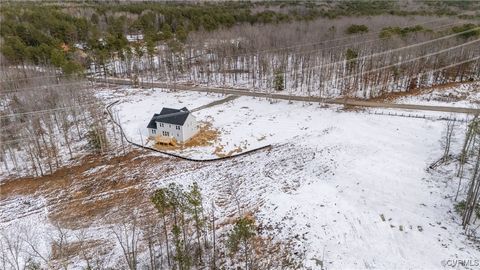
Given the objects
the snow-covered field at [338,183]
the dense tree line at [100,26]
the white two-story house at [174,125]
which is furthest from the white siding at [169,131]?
the dense tree line at [100,26]

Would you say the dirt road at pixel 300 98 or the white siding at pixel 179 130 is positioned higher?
the dirt road at pixel 300 98

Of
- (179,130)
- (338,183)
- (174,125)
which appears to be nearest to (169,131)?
(174,125)

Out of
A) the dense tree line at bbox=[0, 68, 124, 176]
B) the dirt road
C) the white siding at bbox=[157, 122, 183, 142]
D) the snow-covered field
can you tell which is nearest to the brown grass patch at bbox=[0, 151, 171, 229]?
the snow-covered field

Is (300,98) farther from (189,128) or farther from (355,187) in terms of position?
(355,187)

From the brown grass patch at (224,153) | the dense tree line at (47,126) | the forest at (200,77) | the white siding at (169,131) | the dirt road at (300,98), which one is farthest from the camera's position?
the dirt road at (300,98)

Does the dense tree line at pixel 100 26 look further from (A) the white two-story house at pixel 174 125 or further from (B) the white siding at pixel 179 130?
(B) the white siding at pixel 179 130

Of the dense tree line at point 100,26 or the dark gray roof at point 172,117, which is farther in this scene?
the dense tree line at point 100,26
